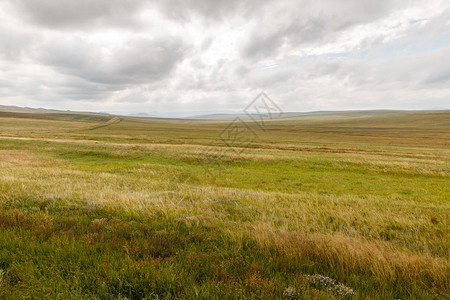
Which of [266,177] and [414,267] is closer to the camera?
[414,267]

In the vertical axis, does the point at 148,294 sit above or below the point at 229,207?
above

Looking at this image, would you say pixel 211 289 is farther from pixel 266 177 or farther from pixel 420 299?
pixel 266 177

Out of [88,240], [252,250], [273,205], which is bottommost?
[273,205]

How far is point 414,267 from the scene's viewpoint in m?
3.37

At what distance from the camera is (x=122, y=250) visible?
3.61 meters

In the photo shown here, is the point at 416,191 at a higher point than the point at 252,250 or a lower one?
lower

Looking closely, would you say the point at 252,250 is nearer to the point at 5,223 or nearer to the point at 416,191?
the point at 5,223

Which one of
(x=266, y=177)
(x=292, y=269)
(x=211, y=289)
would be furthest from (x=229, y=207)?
(x=266, y=177)

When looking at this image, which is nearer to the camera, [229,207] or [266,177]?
[229,207]

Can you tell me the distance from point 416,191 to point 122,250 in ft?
59.9

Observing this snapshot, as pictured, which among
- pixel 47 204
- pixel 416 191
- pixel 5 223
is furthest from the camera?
pixel 416 191

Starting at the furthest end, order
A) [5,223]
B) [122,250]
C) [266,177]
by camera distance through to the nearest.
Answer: [266,177] < [5,223] < [122,250]

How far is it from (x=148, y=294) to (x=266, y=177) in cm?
1701

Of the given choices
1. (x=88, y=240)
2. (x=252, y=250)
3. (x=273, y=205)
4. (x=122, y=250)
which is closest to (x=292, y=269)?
(x=252, y=250)
